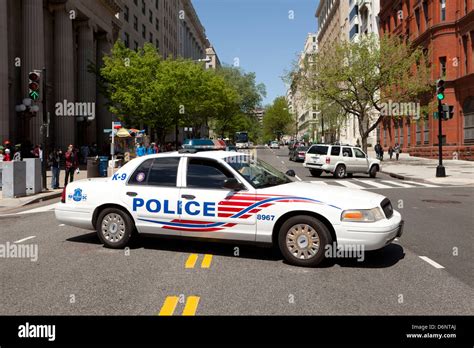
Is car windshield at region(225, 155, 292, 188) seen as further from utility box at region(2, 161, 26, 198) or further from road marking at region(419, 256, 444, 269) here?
utility box at region(2, 161, 26, 198)

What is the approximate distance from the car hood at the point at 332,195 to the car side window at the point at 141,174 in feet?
6.80

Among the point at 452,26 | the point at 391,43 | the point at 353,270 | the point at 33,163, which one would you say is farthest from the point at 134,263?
the point at 452,26

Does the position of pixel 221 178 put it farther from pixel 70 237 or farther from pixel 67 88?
pixel 67 88

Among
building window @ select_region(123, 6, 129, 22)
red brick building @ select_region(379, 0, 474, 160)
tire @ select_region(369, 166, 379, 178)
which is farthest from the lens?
building window @ select_region(123, 6, 129, 22)

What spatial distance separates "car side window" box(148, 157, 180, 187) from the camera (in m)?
7.39

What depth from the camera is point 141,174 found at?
7.64 meters

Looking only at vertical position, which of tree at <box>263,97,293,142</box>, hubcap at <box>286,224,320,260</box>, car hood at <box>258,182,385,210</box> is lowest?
hubcap at <box>286,224,320,260</box>

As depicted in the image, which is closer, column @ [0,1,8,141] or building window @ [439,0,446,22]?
column @ [0,1,8,141]

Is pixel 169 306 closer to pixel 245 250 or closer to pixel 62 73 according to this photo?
pixel 245 250

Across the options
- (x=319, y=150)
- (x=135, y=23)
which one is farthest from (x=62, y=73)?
(x=135, y=23)

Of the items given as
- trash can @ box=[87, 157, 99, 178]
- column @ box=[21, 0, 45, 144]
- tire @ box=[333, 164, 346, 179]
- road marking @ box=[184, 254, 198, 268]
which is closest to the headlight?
road marking @ box=[184, 254, 198, 268]

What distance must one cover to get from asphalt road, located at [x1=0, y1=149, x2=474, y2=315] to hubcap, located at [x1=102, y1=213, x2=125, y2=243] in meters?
0.25

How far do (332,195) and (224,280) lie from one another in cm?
204

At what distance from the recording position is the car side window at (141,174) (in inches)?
299
